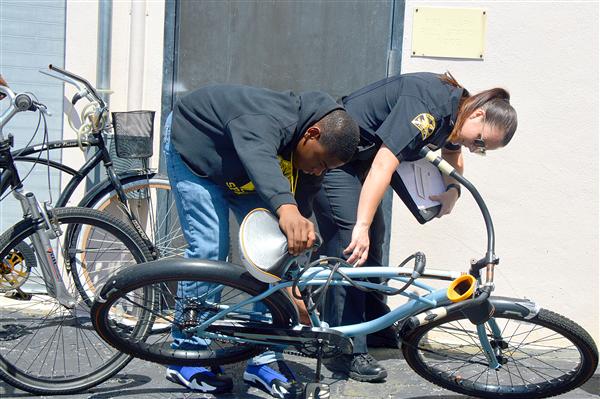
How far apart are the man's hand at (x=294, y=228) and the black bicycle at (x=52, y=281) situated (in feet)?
3.45

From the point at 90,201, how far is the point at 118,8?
1185 millimetres

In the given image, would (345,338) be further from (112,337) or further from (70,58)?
(70,58)

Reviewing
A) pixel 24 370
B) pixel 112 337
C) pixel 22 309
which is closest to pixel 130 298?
pixel 112 337

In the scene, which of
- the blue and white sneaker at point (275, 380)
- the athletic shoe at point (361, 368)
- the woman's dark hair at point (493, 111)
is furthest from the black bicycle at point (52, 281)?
the woman's dark hair at point (493, 111)

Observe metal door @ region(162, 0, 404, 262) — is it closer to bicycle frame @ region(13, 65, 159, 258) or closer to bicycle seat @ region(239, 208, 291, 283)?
bicycle frame @ region(13, 65, 159, 258)

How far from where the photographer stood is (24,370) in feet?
13.5

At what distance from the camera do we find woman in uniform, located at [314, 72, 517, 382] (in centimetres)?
381

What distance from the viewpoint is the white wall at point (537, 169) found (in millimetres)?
4914

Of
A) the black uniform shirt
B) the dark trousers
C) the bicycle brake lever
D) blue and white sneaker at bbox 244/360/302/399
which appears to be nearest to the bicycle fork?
blue and white sneaker at bbox 244/360/302/399

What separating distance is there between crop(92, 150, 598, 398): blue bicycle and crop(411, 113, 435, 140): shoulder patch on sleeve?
11cm

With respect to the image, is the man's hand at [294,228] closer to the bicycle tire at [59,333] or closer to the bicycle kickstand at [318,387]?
the bicycle kickstand at [318,387]

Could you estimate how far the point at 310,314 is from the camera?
3.72 m

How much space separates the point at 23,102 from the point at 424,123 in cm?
199

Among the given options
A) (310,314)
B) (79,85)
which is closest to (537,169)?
(310,314)
